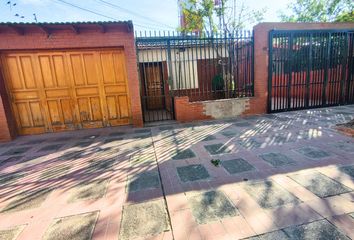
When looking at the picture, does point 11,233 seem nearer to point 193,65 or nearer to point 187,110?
point 187,110

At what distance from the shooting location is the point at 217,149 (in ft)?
14.2

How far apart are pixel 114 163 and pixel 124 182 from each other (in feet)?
2.88

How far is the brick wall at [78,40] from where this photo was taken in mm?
5777

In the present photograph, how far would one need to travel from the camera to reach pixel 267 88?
735 centimetres

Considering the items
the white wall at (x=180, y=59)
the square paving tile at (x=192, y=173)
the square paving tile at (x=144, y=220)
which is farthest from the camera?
the white wall at (x=180, y=59)

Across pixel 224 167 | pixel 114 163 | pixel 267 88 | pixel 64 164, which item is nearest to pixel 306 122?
pixel 267 88

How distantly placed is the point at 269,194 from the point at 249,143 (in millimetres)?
2031

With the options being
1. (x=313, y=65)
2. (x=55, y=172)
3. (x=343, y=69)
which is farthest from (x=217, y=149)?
(x=343, y=69)

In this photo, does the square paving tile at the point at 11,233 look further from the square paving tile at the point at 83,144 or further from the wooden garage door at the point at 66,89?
the wooden garage door at the point at 66,89

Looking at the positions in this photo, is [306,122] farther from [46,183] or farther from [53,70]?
[53,70]

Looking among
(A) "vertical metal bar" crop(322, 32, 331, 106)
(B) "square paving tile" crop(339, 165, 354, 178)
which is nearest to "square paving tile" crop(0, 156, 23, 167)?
(B) "square paving tile" crop(339, 165, 354, 178)

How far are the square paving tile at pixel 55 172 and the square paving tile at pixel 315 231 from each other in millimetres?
3560

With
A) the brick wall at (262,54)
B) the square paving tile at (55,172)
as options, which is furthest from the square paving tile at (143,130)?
the brick wall at (262,54)

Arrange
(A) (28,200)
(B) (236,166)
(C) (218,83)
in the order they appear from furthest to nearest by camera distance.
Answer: (C) (218,83), (B) (236,166), (A) (28,200)
